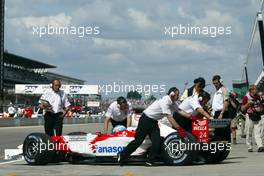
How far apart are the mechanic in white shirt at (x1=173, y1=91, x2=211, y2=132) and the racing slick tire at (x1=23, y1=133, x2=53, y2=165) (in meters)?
2.53

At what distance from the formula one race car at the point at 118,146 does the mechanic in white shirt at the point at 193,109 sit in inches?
7.4

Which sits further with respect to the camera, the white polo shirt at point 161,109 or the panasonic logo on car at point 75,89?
the panasonic logo on car at point 75,89

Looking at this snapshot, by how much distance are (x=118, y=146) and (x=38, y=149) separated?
1541 mm

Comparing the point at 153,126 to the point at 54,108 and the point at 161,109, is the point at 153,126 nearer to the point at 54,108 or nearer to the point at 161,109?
the point at 161,109

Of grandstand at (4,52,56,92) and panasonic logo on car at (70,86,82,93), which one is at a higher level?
grandstand at (4,52,56,92)

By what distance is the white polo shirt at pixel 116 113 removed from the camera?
1410 cm

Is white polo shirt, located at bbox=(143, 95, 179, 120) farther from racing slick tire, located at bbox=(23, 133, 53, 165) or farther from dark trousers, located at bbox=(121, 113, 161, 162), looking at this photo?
racing slick tire, located at bbox=(23, 133, 53, 165)

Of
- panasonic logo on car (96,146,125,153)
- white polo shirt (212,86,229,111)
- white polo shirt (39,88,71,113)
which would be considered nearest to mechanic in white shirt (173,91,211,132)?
panasonic logo on car (96,146,125,153)

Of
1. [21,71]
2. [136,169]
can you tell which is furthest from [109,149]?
[21,71]

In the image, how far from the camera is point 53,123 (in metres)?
13.7

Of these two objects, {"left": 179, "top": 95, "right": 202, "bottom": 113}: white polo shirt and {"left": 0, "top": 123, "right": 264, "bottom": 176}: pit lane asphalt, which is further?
{"left": 179, "top": 95, "right": 202, "bottom": 113}: white polo shirt

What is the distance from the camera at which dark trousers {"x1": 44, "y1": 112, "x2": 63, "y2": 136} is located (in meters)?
13.6

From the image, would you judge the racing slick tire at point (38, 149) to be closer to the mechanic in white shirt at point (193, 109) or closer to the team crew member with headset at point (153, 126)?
the team crew member with headset at point (153, 126)
